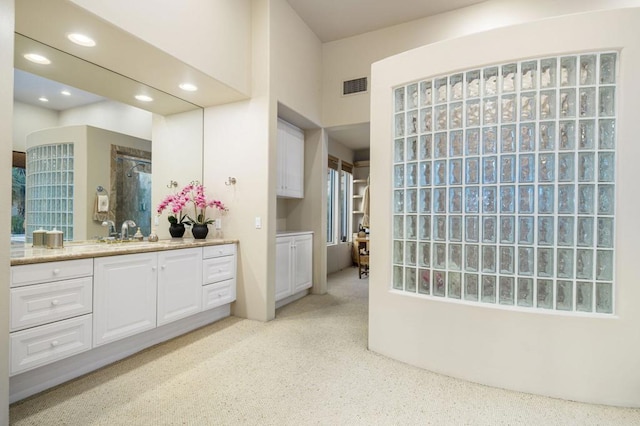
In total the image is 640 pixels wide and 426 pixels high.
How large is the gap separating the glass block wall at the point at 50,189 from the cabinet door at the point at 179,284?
0.83 m

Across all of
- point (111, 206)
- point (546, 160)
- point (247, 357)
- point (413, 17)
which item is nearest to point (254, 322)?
point (247, 357)

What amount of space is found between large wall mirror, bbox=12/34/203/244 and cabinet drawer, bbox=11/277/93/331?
77 cm

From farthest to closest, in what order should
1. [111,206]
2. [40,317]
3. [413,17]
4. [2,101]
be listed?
[413,17], [111,206], [40,317], [2,101]

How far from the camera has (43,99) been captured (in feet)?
8.63

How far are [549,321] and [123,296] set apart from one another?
296cm

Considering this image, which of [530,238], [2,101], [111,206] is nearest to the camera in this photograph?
[2,101]

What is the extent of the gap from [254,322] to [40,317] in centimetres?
191

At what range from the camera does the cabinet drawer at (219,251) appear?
3294mm

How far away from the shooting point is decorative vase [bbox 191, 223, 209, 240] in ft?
11.8

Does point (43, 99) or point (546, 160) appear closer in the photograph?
point (546, 160)

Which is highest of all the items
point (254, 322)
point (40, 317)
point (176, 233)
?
point (176, 233)

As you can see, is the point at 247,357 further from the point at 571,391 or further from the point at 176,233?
the point at 571,391

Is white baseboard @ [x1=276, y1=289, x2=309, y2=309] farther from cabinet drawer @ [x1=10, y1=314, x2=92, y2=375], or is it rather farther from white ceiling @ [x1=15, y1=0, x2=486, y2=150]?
white ceiling @ [x1=15, y1=0, x2=486, y2=150]

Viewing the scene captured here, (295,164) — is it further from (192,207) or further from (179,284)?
(179,284)
